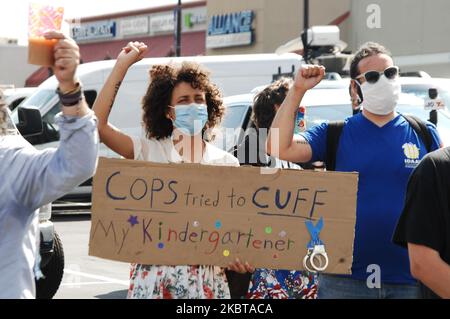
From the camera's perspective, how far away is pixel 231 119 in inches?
432

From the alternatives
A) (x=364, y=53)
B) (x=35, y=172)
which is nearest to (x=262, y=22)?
(x=364, y=53)

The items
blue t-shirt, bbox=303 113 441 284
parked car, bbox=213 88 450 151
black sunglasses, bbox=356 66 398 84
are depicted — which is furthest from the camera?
parked car, bbox=213 88 450 151

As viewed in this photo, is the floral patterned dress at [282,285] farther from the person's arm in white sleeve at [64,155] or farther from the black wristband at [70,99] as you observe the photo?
the black wristband at [70,99]

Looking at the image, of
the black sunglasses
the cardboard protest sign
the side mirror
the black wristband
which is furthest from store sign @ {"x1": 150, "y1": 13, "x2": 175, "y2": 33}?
the black wristband

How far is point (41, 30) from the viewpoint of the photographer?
330 centimetres

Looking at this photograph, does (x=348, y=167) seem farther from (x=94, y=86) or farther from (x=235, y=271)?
(x=94, y=86)

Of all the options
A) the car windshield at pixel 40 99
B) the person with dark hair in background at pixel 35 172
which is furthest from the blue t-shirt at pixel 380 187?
the car windshield at pixel 40 99

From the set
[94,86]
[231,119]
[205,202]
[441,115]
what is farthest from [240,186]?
[94,86]

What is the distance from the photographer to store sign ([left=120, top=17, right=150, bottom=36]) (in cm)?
5316

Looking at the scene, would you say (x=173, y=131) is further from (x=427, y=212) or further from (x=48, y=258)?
(x=48, y=258)

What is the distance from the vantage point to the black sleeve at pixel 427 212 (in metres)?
3.75

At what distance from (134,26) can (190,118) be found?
49.5m

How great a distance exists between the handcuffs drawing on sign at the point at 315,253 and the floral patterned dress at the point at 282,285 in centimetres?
43

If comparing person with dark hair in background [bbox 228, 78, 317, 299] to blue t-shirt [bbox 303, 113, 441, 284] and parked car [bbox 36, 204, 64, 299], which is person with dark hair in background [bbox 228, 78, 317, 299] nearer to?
blue t-shirt [bbox 303, 113, 441, 284]
